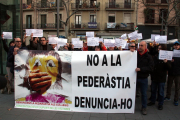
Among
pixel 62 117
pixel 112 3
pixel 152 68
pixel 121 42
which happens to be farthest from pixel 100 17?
pixel 62 117

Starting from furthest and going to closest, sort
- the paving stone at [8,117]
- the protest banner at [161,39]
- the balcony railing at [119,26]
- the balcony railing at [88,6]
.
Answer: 1. the balcony railing at [88,6]
2. the balcony railing at [119,26]
3. the protest banner at [161,39]
4. the paving stone at [8,117]

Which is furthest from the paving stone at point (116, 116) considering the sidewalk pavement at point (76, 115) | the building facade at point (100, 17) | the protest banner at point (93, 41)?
the building facade at point (100, 17)

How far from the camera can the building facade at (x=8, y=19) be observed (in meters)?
7.88

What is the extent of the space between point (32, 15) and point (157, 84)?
31455 millimetres

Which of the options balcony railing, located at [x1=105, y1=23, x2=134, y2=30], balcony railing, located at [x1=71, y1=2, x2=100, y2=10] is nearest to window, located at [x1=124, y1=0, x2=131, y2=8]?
balcony railing, located at [x1=105, y1=23, x2=134, y2=30]

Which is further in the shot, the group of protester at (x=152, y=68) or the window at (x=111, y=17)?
the window at (x=111, y=17)

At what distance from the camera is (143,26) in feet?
94.6

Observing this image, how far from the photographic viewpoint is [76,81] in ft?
13.5

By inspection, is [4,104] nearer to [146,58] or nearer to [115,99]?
[115,99]

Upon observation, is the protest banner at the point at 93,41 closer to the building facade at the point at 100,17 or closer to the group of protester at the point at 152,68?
the group of protester at the point at 152,68

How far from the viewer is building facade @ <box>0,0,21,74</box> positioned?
788 cm

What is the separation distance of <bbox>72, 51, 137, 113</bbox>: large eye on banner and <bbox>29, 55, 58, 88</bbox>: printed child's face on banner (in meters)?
0.54

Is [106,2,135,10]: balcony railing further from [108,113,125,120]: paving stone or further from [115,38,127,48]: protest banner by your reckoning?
[108,113,125,120]: paving stone

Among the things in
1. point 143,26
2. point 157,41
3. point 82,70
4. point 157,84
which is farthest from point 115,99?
point 143,26
